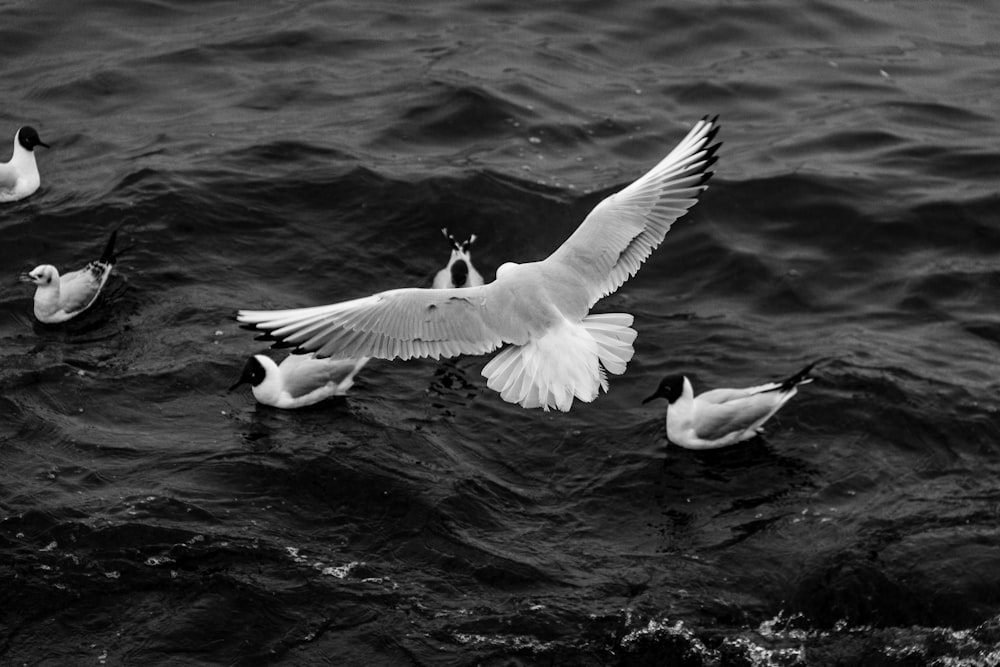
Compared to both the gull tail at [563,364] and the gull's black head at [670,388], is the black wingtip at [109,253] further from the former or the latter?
the gull's black head at [670,388]

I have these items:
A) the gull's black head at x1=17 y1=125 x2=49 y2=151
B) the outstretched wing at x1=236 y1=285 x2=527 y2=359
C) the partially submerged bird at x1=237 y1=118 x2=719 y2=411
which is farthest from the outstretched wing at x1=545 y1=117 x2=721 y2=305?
the gull's black head at x1=17 y1=125 x2=49 y2=151

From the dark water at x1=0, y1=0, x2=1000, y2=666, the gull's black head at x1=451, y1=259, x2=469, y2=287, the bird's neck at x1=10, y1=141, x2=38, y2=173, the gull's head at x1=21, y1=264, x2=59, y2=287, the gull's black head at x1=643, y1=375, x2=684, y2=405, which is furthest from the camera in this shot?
the bird's neck at x1=10, y1=141, x2=38, y2=173

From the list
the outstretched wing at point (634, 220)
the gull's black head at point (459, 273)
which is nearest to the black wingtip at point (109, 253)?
the gull's black head at point (459, 273)

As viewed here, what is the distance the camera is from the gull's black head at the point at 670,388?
9.70 meters

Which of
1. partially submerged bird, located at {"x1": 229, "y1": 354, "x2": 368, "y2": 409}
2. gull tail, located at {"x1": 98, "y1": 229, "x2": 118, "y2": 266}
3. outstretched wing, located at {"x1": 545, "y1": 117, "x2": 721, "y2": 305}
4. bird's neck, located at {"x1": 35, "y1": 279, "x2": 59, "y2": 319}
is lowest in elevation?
partially submerged bird, located at {"x1": 229, "y1": 354, "x2": 368, "y2": 409}

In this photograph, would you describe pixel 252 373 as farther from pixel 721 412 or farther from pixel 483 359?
pixel 721 412

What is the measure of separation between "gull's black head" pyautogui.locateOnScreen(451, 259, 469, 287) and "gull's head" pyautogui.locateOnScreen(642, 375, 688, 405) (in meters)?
2.12

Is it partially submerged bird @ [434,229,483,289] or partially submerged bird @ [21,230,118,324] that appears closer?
partially submerged bird @ [21,230,118,324]

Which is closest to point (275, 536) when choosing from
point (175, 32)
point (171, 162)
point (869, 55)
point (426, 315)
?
point (426, 315)

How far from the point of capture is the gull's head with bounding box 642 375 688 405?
970cm

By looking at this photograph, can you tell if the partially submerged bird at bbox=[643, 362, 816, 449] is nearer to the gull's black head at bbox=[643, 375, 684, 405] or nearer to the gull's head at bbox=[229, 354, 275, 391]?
the gull's black head at bbox=[643, 375, 684, 405]

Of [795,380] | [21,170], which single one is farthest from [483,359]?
[21,170]

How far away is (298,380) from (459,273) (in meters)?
1.83

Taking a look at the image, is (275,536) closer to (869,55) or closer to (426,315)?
(426,315)
